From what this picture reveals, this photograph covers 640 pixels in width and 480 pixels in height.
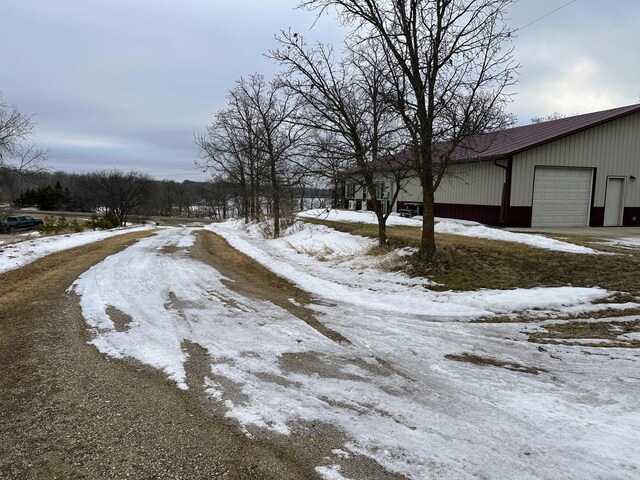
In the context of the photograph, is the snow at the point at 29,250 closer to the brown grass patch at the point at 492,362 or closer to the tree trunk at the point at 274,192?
the tree trunk at the point at 274,192

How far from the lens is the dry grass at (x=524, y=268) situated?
26.3 ft

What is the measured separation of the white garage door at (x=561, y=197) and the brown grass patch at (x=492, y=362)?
15971 millimetres

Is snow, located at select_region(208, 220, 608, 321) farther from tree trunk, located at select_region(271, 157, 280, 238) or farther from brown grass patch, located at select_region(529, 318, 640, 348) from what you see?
tree trunk, located at select_region(271, 157, 280, 238)

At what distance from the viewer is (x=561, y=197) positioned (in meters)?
19.0

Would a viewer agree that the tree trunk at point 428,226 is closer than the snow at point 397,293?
No

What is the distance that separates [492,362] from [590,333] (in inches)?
75.9

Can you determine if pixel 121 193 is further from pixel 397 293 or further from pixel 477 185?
pixel 397 293

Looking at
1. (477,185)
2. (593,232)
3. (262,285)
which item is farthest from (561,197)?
(262,285)

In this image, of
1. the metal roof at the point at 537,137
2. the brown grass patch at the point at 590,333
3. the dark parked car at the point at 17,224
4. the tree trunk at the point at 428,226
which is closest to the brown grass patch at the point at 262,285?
the brown grass patch at the point at 590,333

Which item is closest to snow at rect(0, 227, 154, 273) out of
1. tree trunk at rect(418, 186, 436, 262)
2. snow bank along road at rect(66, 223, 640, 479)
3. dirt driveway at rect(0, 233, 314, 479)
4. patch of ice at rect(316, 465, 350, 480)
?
snow bank along road at rect(66, 223, 640, 479)

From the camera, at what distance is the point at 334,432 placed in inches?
122

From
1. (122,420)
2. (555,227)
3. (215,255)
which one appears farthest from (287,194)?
(122,420)

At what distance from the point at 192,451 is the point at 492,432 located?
85.9 inches

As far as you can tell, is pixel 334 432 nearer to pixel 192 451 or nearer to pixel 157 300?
pixel 192 451
